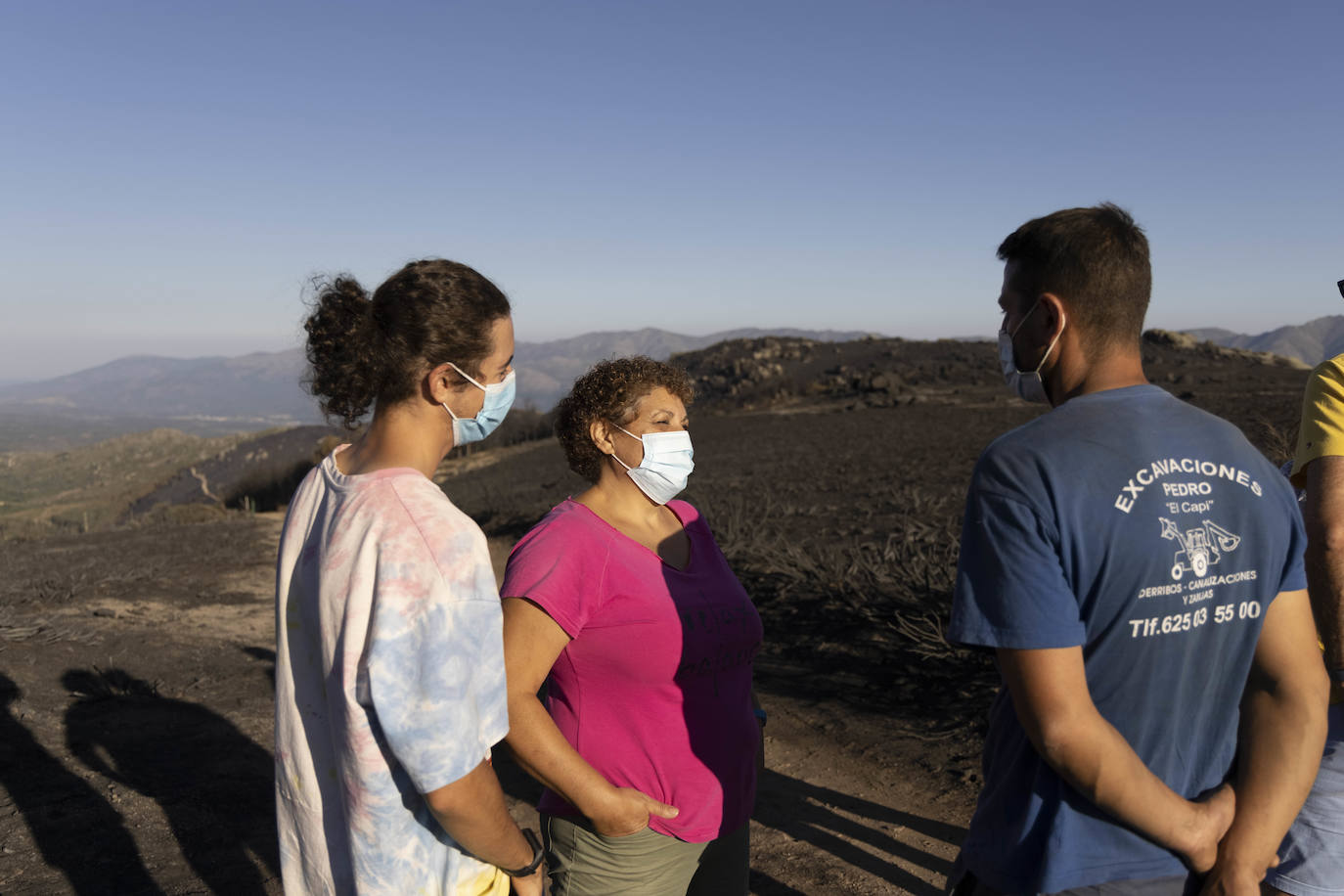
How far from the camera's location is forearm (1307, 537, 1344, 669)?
186cm

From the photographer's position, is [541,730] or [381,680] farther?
[541,730]

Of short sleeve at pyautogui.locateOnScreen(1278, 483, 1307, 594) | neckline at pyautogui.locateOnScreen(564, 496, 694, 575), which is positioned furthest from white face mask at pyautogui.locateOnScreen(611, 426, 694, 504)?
short sleeve at pyautogui.locateOnScreen(1278, 483, 1307, 594)

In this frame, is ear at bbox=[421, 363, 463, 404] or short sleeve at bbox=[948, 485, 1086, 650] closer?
short sleeve at bbox=[948, 485, 1086, 650]

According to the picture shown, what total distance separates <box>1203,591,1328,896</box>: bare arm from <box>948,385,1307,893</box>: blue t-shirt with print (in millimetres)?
65

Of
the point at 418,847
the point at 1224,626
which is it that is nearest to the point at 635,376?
the point at 418,847

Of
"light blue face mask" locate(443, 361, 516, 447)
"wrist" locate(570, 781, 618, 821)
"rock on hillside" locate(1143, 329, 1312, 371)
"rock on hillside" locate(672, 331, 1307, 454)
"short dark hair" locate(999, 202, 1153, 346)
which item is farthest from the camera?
"rock on hillside" locate(1143, 329, 1312, 371)

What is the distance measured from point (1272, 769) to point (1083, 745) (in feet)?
1.45

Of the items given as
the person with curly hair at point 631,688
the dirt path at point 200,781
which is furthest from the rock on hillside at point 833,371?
the person with curly hair at point 631,688

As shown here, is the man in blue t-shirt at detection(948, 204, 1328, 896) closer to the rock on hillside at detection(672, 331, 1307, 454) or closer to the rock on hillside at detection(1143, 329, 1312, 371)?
the rock on hillside at detection(672, 331, 1307, 454)

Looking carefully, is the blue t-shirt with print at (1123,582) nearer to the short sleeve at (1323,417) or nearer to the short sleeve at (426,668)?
the short sleeve at (1323,417)

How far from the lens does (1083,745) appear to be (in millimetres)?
1333

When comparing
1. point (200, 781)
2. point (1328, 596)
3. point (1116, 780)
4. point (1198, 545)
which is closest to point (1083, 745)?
point (1116, 780)

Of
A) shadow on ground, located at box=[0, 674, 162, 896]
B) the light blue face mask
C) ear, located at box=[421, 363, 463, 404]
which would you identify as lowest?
shadow on ground, located at box=[0, 674, 162, 896]

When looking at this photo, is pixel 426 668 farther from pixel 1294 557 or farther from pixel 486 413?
pixel 1294 557
